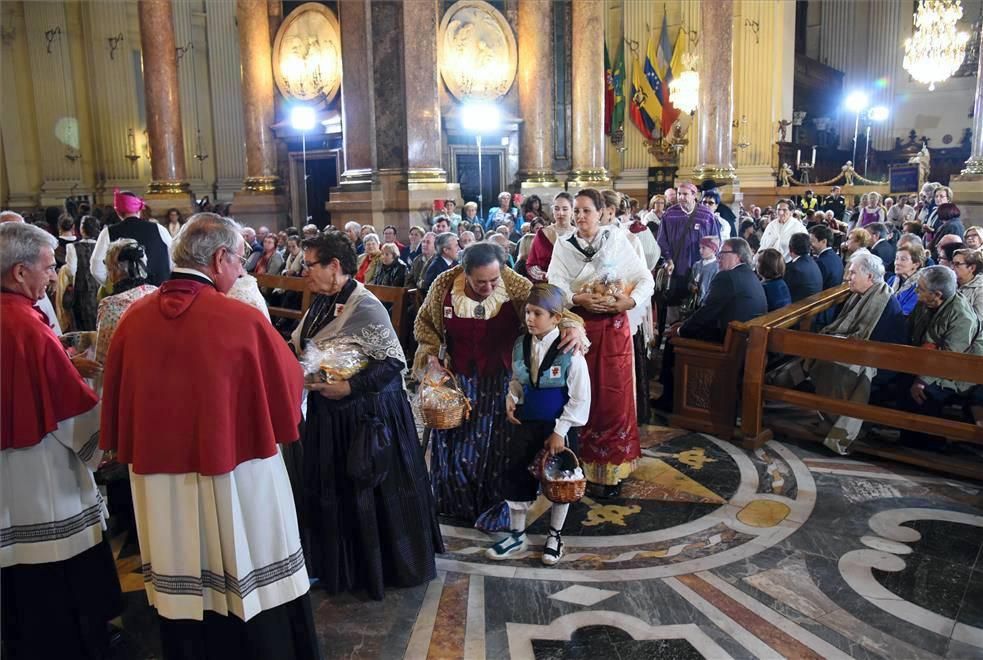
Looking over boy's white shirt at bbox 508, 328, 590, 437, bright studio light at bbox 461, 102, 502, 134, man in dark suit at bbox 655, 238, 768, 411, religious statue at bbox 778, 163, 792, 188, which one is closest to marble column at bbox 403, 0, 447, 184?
bright studio light at bbox 461, 102, 502, 134

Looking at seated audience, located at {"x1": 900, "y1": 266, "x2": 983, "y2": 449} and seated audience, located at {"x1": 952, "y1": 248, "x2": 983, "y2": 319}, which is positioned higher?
seated audience, located at {"x1": 952, "y1": 248, "x2": 983, "y2": 319}

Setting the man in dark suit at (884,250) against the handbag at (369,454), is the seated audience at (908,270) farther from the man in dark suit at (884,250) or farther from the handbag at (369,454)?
the handbag at (369,454)

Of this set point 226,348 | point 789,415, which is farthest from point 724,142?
point 226,348

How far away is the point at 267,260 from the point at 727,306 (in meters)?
6.46

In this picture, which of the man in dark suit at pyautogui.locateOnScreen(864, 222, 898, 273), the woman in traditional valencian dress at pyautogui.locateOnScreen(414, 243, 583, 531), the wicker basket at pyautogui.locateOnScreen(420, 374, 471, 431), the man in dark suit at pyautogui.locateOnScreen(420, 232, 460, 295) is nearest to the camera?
the wicker basket at pyautogui.locateOnScreen(420, 374, 471, 431)

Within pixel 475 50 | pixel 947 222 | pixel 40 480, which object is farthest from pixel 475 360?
pixel 475 50

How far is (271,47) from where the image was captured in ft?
50.6

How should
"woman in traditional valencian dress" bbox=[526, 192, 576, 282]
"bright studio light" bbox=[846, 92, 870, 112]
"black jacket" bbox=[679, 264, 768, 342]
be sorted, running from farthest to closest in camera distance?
"bright studio light" bbox=[846, 92, 870, 112]
"black jacket" bbox=[679, 264, 768, 342]
"woman in traditional valencian dress" bbox=[526, 192, 576, 282]

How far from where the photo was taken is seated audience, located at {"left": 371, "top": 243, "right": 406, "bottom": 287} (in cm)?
825

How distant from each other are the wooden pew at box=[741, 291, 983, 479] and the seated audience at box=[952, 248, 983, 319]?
108 cm

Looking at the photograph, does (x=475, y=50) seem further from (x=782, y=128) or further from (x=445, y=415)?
(x=445, y=415)

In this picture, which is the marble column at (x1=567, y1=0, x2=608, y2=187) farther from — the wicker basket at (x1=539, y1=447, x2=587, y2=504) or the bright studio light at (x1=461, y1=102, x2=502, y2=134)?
the wicker basket at (x1=539, y1=447, x2=587, y2=504)

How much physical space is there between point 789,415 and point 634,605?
140 inches

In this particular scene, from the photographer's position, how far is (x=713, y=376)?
605 centimetres
